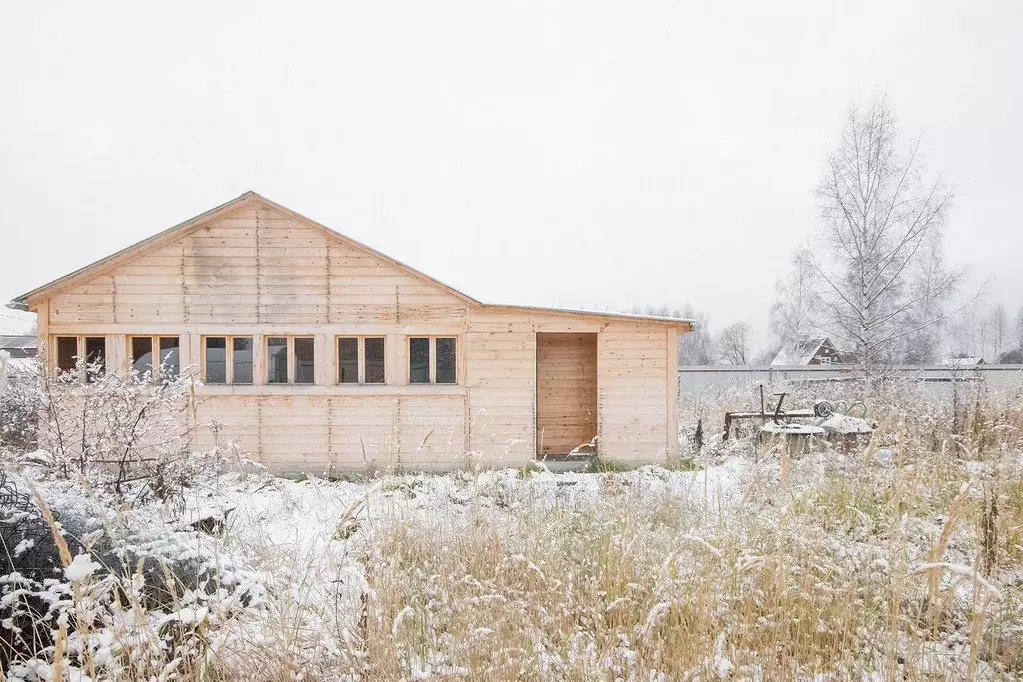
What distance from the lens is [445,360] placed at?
11.3m

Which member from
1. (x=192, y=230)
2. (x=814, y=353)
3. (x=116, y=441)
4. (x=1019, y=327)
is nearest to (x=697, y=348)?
(x=814, y=353)

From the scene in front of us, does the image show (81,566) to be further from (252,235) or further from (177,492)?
(252,235)

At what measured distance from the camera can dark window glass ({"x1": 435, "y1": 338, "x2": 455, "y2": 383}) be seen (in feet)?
37.0

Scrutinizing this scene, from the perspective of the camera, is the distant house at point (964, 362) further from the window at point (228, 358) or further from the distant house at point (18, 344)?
the distant house at point (18, 344)

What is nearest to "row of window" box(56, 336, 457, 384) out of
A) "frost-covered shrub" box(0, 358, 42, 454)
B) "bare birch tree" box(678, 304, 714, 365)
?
"frost-covered shrub" box(0, 358, 42, 454)

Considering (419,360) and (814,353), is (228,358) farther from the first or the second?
(814,353)

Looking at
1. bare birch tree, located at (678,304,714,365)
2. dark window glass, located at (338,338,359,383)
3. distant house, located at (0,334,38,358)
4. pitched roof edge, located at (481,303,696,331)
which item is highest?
pitched roof edge, located at (481,303,696,331)

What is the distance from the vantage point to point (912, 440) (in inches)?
316

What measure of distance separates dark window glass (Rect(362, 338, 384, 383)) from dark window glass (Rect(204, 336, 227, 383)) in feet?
9.01

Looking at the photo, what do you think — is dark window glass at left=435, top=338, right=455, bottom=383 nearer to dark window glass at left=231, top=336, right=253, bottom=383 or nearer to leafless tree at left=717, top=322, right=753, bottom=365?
dark window glass at left=231, top=336, right=253, bottom=383

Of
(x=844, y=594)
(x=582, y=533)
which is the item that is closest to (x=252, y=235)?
(x=582, y=533)

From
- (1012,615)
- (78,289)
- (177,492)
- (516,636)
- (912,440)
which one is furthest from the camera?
(78,289)

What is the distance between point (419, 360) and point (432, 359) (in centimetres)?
27

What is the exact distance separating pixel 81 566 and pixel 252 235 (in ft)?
34.6
